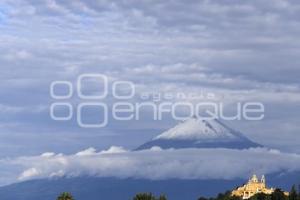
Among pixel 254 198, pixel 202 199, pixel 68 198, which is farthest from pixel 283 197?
pixel 68 198

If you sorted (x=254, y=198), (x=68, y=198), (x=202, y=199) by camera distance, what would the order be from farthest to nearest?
1. (x=202, y=199)
2. (x=254, y=198)
3. (x=68, y=198)

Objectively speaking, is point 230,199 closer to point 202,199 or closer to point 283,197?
point 283,197

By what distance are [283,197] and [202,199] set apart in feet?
97.1

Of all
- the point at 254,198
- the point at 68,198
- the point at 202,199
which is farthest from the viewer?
the point at 202,199

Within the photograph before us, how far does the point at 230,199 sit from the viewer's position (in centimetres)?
14812

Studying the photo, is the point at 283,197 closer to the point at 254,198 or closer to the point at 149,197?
the point at 254,198

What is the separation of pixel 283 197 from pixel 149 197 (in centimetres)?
3389

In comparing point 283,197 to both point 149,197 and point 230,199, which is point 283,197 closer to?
point 230,199

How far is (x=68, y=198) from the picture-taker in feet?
381

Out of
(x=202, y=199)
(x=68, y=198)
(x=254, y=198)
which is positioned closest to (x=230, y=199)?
(x=254, y=198)

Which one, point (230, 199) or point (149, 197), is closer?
point (149, 197)

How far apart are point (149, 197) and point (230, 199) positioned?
28493 mm

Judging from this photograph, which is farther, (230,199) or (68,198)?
(230,199)

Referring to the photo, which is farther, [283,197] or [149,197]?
[283,197]
